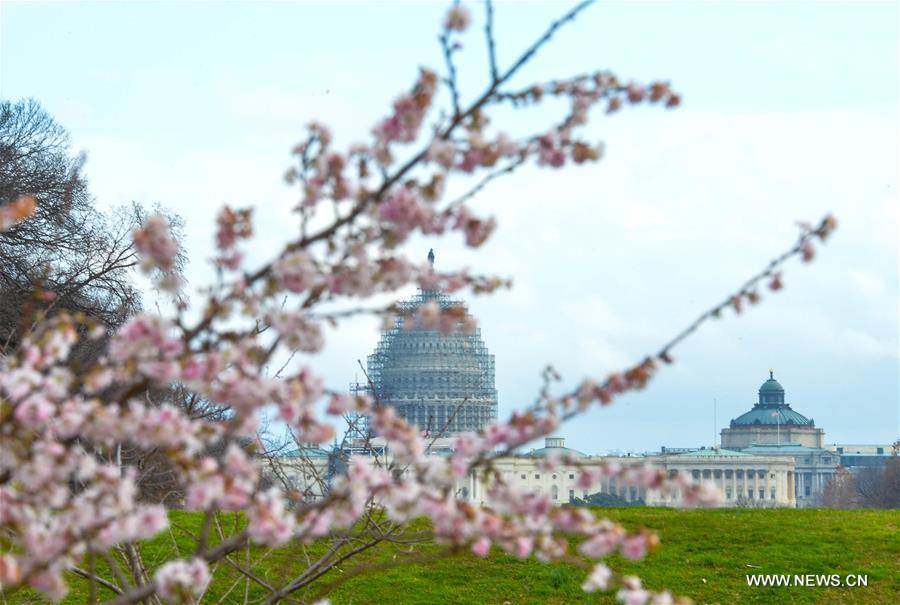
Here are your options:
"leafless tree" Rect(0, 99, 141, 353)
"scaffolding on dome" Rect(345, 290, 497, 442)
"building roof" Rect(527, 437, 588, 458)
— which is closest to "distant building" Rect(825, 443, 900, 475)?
"scaffolding on dome" Rect(345, 290, 497, 442)

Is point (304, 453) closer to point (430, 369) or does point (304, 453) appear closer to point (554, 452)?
point (554, 452)

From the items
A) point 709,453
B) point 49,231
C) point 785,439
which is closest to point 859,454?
point 785,439

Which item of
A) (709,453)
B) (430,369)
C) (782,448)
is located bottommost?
(709,453)

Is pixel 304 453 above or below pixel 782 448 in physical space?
below

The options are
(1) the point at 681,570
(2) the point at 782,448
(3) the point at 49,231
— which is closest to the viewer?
(1) the point at 681,570

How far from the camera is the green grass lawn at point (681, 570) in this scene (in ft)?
41.1

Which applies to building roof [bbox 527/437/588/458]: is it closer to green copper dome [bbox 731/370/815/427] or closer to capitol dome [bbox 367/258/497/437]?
capitol dome [bbox 367/258/497/437]

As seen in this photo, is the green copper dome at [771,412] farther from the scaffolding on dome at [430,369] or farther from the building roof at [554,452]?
the building roof at [554,452]

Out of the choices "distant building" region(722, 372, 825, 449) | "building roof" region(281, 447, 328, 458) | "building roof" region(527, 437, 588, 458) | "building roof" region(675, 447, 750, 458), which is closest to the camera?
"building roof" region(527, 437, 588, 458)

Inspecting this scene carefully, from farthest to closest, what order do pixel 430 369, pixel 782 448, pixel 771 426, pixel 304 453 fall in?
1. pixel 771 426
2. pixel 782 448
3. pixel 430 369
4. pixel 304 453

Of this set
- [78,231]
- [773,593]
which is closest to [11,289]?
[78,231]

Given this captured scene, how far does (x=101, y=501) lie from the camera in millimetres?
2445

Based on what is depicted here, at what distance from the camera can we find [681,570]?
43.9 feet

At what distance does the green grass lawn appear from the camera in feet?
41.1
